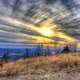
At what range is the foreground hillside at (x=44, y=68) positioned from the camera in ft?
3.04

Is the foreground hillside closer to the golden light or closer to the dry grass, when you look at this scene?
the dry grass

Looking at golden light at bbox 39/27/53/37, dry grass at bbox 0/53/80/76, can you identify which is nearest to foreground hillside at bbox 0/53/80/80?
dry grass at bbox 0/53/80/76

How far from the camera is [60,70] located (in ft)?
3.20

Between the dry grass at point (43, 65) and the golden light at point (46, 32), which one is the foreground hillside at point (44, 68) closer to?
the dry grass at point (43, 65)

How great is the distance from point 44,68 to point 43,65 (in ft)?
0.05

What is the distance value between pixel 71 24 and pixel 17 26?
0.84ft

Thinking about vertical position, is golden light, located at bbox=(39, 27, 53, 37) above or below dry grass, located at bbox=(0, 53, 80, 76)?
above

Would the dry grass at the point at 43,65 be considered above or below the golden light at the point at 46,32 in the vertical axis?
below

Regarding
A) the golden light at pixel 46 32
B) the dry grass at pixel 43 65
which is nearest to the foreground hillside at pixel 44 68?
the dry grass at pixel 43 65

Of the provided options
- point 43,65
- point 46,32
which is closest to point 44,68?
point 43,65

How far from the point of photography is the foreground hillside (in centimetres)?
93

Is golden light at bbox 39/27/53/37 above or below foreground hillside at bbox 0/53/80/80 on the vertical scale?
above

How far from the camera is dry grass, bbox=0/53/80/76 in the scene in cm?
93

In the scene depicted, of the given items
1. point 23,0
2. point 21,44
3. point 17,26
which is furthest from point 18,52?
point 23,0
